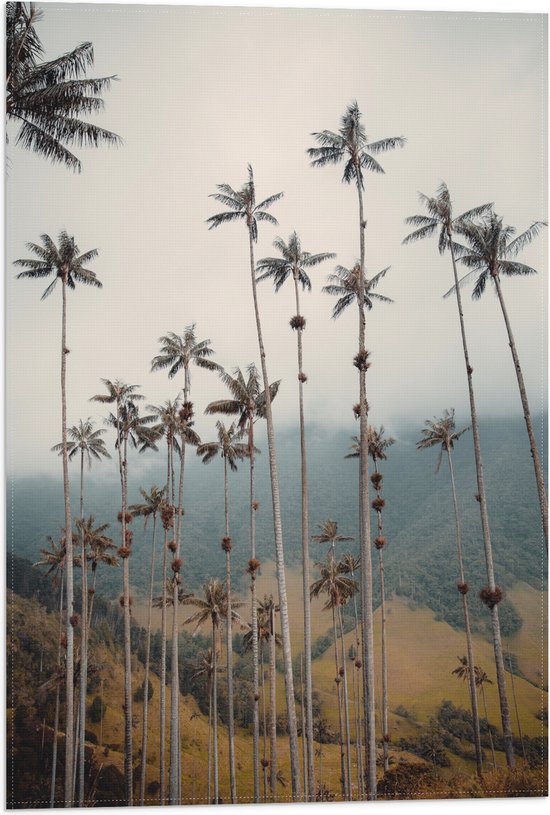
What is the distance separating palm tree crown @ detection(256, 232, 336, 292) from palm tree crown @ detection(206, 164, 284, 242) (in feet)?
2.71

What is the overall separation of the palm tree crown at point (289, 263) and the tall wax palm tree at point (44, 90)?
5.03 metres

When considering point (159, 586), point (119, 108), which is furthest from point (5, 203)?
point (159, 586)

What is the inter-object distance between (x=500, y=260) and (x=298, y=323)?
560 centimetres

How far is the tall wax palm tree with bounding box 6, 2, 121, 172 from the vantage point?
10.1m

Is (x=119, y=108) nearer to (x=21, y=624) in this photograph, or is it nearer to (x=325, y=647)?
(x=21, y=624)

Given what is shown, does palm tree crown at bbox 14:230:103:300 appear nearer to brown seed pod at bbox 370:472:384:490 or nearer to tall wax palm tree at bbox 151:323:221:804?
tall wax palm tree at bbox 151:323:221:804

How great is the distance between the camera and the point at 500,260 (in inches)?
545

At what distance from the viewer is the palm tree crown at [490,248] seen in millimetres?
12656

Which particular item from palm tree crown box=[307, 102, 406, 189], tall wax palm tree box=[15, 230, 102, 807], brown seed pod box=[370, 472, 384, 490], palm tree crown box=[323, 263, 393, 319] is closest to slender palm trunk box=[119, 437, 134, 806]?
tall wax palm tree box=[15, 230, 102, 807]

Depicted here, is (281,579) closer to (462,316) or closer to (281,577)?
(281,577)

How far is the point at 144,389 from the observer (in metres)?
16.0

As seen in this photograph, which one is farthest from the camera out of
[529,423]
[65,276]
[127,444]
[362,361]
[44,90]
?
[127,444]

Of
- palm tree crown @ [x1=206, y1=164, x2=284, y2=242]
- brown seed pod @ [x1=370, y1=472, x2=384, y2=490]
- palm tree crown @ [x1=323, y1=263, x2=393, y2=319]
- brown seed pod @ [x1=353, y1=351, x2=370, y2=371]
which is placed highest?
palm tree crown @ [x1=206, y1=164, x2=284, y2=242]

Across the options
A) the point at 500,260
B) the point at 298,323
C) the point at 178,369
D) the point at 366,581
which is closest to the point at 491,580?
the point at 366,581
